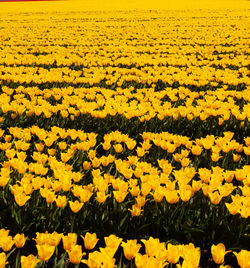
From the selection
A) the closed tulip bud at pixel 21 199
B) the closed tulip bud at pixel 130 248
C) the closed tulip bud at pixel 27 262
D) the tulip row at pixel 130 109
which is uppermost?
the tulip row at pixel 130 109

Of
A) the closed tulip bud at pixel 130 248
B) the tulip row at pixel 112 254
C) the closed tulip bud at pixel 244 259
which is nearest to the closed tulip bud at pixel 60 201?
the tulip row at pixel 112 254

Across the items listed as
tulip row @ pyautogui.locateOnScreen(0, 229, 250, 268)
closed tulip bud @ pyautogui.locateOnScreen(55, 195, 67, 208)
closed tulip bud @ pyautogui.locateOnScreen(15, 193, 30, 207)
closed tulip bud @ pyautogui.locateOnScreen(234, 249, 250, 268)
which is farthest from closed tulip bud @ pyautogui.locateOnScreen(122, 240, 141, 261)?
closed tulip bud @ pyautogui.locateOnScreen(15, 193, 30, 207)

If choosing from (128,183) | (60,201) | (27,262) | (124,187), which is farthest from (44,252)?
(128,183)

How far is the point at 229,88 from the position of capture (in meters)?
7.66

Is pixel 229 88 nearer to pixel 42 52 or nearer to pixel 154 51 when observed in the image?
pixel 154 51

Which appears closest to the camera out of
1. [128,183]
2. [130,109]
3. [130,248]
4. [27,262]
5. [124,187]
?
[27,262]

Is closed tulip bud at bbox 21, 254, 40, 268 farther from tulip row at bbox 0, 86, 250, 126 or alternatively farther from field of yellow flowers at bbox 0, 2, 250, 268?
tulip row at bbox 0, 86, 250, 126

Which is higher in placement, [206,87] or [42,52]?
[42,52]

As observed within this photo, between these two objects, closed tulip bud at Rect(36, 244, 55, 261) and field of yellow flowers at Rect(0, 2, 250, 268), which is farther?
field of yellow flowers at Rect(0, 2, 250, 268)

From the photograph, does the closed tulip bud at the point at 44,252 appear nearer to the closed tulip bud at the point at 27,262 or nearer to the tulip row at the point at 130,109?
the closed tulip bud at the point at 27,262

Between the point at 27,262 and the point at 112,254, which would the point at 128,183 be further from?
the point at 27,262

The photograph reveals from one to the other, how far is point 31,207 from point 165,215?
45.7 inches

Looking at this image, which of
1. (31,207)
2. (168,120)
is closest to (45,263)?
(31,207)

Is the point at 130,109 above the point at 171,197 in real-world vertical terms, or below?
above
